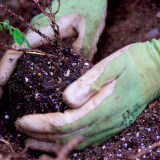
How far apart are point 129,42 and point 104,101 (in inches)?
41.0

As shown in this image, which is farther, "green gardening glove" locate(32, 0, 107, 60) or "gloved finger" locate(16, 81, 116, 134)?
"green gardening glove" locate(32, 0, 107, 60)

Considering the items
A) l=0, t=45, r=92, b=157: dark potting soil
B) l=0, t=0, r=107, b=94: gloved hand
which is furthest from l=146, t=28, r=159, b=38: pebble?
l=0, t=45, r=92, b=157: dark potting soil

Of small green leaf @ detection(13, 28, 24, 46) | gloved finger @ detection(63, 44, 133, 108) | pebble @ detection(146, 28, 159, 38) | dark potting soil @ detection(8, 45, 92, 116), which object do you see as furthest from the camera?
pebble @ detection(146, 28, 159, 38)

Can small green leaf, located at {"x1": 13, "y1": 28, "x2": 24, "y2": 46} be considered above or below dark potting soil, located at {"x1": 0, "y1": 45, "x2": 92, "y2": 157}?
above

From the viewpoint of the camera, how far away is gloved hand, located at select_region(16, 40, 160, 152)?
1.17m

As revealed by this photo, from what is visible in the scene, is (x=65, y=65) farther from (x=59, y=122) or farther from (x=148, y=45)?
(x=148, y=45)

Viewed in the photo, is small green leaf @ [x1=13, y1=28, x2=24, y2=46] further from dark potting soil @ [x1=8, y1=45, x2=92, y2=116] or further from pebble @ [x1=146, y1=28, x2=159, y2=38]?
pebble @ [x1=146, y1=28, x2=159, y2=38]

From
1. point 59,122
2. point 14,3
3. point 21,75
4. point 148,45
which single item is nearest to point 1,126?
point 21,75

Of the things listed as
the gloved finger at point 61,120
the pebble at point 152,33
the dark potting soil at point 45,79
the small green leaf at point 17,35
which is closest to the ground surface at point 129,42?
the pebble at point 152,33

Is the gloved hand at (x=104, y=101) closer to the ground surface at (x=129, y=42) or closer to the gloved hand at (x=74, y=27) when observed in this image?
the ground surface at (x=129, y=42)

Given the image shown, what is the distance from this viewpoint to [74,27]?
5.37 feet

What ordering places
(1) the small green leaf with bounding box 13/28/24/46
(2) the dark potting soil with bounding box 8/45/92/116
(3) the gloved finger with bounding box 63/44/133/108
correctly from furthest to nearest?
1. (2) the dark potting soil with bounding box 8/45/92/116
2. (3) the gloved finger with bounding box 63/44/133/108
3. (1) the small green leaf with bounding box 13/28/24/46

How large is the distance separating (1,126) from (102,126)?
2.23 ft

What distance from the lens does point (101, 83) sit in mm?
1213
